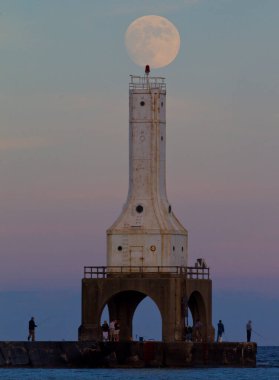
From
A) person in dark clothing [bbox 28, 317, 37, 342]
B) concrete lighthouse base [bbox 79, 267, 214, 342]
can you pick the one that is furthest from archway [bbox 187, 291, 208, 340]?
person in dark clothing [bbox 28, 317, 37, 342]

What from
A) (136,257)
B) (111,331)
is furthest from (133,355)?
(136,257)

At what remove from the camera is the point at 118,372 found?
85.7m

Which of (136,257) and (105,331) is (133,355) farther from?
(136,257)

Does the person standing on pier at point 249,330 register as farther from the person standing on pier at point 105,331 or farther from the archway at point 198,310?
the person standing on pier at point 105,331

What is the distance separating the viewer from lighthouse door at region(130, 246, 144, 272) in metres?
91.2

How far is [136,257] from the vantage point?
91312 millimetres

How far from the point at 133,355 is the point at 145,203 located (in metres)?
8.47

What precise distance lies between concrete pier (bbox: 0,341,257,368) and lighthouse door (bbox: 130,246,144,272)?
514cm

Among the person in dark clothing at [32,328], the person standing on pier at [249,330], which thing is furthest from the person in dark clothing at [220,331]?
the person in dark clothing at [32,328]

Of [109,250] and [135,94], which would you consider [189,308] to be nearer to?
[109,250]

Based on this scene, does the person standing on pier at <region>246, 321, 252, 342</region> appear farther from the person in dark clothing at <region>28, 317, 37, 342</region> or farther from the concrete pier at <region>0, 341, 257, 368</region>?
the person in dark clothing at <region>28, 317, 37, 342</region>

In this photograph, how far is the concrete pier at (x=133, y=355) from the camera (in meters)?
85.6

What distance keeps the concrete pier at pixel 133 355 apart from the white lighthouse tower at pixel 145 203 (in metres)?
5.34

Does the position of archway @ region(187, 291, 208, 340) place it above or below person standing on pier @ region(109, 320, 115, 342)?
above
